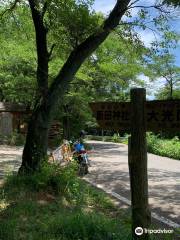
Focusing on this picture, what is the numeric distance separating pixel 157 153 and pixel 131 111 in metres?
22.1

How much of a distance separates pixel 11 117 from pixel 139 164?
31146 mm

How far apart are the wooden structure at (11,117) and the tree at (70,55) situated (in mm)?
22210

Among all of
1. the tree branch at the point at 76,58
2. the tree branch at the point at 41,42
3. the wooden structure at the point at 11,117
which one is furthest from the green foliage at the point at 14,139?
the tree branch at the point at 76,58

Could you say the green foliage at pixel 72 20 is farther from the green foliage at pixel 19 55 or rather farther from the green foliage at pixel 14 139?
the green foliage at pixel 14 139

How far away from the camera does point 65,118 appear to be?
96.0 feet

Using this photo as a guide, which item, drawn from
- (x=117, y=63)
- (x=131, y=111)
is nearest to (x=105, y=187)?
(x=131, y=111)

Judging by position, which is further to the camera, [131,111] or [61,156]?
[61,156]

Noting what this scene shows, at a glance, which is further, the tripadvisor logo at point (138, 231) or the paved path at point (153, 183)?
the paved path at point (153, 183)

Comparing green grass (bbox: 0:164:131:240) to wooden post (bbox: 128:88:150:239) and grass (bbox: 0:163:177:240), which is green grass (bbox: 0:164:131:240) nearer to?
grass (bbox: 0:163:177:240)

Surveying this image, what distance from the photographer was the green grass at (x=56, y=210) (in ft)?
22.6

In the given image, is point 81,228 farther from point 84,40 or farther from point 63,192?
point 84,40

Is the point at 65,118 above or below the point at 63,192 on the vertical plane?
above

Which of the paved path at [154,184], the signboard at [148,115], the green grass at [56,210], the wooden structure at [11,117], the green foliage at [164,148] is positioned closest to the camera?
the signboard at [148,115]

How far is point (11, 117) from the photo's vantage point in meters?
36.8
